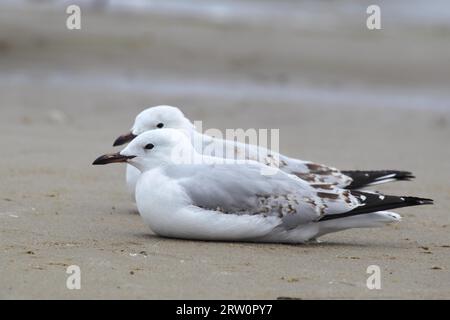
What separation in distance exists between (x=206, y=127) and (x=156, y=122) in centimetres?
378

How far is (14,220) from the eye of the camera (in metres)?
5.79

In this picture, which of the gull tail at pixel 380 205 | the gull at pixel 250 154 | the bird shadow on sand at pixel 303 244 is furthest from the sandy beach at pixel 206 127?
the gull at pixel 250 154

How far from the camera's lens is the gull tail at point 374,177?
6.70 m

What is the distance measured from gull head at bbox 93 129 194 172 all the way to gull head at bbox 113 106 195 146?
997mm

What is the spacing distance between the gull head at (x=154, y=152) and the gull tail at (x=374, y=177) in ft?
4.85

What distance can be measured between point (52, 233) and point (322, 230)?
1.48 metres

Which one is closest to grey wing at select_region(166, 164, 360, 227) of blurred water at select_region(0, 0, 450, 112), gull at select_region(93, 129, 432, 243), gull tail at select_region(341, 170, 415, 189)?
gull at select_region(93, 129, 432, 243)

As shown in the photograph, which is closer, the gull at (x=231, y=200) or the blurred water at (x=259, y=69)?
the gull at (x=231, y=200)

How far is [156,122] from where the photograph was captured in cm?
675

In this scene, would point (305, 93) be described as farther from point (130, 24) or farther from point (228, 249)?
point (228, 249)

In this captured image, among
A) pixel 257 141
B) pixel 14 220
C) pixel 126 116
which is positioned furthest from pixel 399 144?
pixel 14 220

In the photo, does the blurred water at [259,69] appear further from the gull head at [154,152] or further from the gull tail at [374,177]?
the gull head at [154,152]

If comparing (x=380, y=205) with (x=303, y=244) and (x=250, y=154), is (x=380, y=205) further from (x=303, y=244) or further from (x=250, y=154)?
(x=250, y=154)

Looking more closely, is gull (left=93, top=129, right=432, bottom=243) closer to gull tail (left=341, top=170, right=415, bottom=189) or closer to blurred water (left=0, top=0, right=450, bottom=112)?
gull tail (left=341, top=170, right=415, bottom=189)
